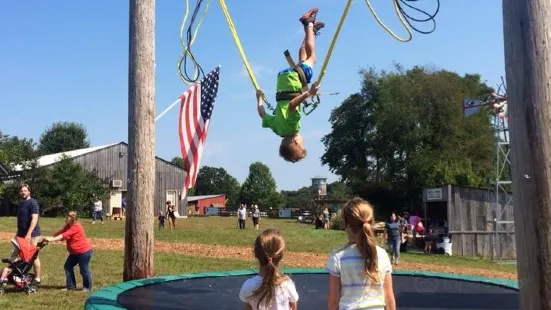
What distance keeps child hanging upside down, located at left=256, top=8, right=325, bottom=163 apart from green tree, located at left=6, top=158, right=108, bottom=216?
22.4 metres

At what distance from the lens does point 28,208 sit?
21.7 feet

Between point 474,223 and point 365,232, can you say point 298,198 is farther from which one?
point 365,232

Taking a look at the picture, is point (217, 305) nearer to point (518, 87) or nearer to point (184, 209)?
point (518, 87)

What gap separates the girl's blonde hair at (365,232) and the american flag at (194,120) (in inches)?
118

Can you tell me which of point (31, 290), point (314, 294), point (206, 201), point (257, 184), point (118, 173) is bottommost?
point (31, 290)

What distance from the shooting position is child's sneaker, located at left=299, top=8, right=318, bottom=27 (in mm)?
4759

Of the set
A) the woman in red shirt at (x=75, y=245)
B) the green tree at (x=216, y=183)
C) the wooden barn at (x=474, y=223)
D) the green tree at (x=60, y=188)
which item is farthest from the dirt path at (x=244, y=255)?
the green tree at (x=216, y=183)

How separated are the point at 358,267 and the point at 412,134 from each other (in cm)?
2725

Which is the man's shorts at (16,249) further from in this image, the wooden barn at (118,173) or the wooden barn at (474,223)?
the wooden barn at (118,173)

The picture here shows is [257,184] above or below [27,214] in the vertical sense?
above

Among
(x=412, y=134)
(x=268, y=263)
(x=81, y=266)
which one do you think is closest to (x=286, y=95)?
(x=268, y=263)

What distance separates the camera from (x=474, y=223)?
1698 centimetres

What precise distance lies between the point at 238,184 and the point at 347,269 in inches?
2867

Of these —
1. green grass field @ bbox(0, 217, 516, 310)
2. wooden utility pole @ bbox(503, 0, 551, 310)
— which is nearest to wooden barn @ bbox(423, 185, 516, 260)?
green grass field @ bbox(0, 217, 516, 310)
